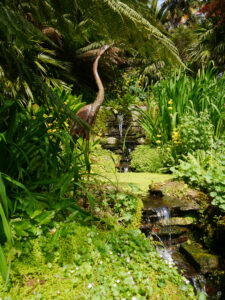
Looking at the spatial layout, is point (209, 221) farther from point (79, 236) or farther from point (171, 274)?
point (79, 236)

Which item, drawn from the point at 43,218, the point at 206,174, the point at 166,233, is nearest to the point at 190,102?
the point at 206,174

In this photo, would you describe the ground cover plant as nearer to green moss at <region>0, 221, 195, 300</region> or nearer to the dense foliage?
the dense foliage

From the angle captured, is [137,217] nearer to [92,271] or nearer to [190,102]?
[92,271]

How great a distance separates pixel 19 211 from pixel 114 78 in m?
7.29

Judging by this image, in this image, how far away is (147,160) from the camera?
474 cm

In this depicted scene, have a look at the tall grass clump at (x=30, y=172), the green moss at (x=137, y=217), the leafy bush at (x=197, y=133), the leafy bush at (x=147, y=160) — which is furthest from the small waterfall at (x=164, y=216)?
the leafy bush at (x=147, y=160)

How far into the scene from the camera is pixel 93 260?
55.4 inches

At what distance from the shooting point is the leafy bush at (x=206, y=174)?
227 cm

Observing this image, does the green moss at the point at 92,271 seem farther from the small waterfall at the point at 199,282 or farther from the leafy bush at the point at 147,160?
the leafy bush at the point at 147,160

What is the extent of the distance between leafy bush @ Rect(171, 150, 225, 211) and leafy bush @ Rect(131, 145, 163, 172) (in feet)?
3.38

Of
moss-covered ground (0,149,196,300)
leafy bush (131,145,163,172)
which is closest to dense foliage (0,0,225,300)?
moss-covered ground (0,149,196,300)

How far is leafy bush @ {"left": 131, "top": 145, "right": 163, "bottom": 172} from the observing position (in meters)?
4.54

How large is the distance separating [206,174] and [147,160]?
7.04 feet

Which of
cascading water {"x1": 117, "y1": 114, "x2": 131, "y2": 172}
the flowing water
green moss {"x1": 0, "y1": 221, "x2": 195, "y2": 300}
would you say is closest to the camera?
Answer: green moss {"x1": 0, "y1": 221, "x2": 195, "y2": 300}
